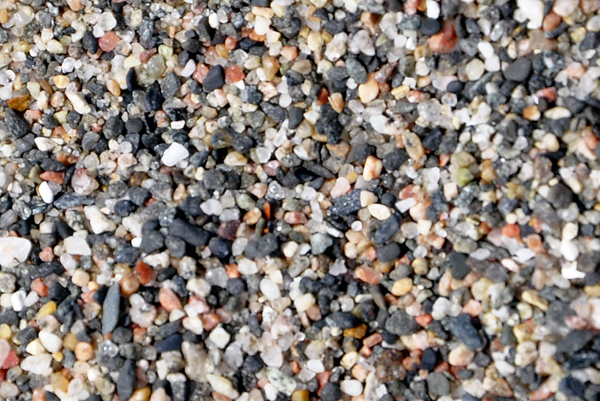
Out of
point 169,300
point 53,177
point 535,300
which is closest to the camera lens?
point 535,300

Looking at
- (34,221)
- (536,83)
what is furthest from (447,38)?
(34,221)

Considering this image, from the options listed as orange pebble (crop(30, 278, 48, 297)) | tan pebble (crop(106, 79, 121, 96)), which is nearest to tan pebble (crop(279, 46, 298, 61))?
tan pebble (crop(106, 79, 121, 96))

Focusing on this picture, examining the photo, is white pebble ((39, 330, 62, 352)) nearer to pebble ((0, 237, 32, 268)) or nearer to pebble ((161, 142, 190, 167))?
pebble ((0, 237, 32, 268))

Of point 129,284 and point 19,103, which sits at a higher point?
point 19,103

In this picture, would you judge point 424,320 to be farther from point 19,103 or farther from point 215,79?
point 19,103

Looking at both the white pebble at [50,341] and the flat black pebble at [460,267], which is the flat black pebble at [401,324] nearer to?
the flat black pebble at [460,267]

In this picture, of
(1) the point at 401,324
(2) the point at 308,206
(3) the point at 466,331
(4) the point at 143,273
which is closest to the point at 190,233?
(4) the point at 143,273

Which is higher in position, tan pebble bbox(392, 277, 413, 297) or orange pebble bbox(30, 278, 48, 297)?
tan pebble bbox(392, 277, 413, 297)
